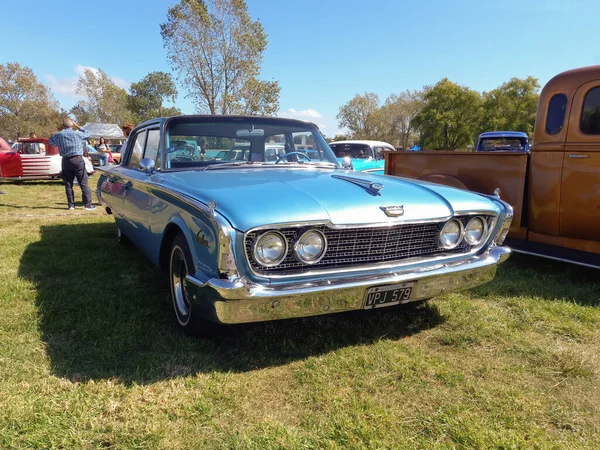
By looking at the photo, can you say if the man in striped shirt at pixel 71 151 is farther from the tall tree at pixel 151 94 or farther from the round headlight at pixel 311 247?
the tall tree at pixel 151 94

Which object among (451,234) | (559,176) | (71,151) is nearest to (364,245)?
(451,234)

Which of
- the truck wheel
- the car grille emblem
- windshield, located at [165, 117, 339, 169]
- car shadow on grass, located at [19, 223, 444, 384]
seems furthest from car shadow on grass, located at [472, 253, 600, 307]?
the truck wheel

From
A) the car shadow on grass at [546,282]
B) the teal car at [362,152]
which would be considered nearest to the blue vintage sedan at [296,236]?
the car shadow on grass at [546,282]

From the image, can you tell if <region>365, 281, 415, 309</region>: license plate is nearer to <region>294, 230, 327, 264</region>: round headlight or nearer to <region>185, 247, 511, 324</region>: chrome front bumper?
<region>185, 247, 511, 324</region>: chrome front bumper

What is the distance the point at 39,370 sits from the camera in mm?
2342

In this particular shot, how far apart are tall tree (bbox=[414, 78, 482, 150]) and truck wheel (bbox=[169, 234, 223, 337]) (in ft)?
108

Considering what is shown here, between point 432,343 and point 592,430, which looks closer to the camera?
point 592,430

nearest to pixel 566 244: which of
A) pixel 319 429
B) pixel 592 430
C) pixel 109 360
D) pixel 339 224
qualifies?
pixel 592 430

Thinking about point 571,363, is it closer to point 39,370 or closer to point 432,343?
point 432,343

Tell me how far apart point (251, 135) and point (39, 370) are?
2306 mm

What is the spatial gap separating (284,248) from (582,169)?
3.19 meters

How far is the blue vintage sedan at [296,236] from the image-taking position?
2.13m

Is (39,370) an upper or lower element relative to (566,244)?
lower

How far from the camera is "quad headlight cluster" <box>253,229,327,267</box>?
2158 millimetres
